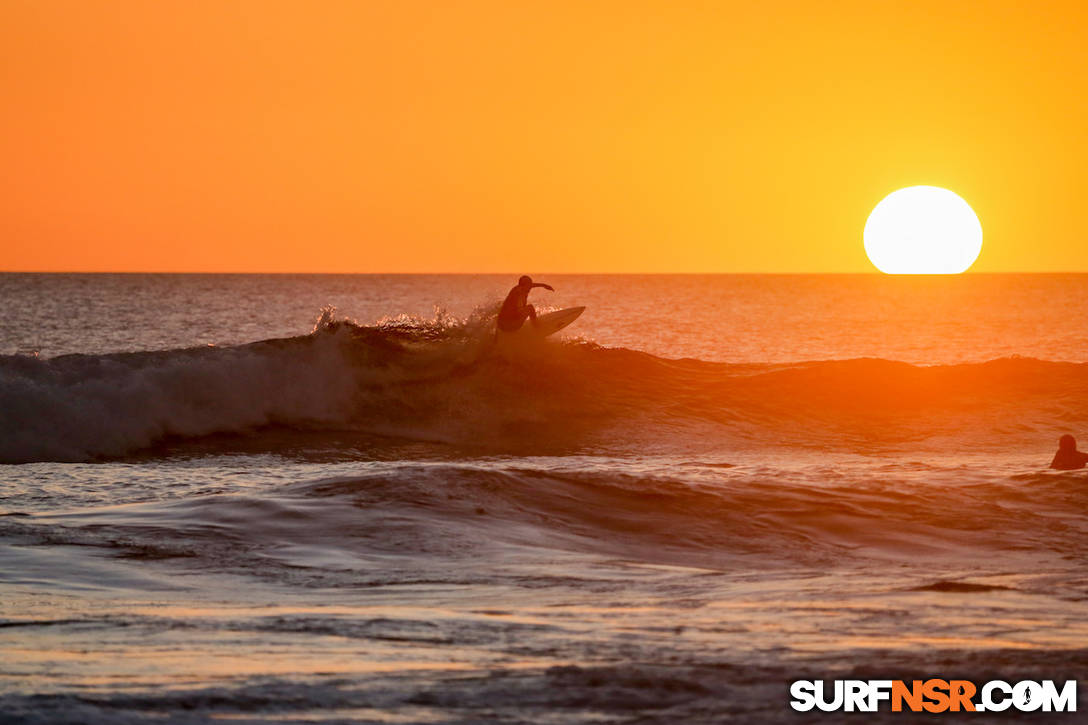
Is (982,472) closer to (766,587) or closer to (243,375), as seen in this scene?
(766,587)

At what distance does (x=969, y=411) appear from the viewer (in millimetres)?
23406

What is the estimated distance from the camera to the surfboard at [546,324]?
26812 millimetres

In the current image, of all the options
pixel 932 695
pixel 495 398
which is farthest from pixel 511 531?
pixel 495 398

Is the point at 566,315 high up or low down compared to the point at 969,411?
up

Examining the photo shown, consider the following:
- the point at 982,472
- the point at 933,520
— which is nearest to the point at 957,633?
the point at 933,520

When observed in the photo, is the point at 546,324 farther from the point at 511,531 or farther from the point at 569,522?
the point at 511,531

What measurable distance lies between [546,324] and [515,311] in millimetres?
1506

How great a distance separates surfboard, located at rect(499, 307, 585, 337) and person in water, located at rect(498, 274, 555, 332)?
22 centimetres

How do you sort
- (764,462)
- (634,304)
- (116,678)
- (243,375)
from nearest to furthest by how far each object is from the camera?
1. (116,678)
2. (764,462)
3. (243,375)
4. (634,304)

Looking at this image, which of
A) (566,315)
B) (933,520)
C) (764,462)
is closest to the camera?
(933,520)

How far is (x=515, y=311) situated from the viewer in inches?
1021

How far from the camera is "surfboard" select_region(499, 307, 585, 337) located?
26.8 m

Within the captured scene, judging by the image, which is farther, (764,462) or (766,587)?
(764,462)

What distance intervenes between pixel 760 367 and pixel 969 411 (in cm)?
612
